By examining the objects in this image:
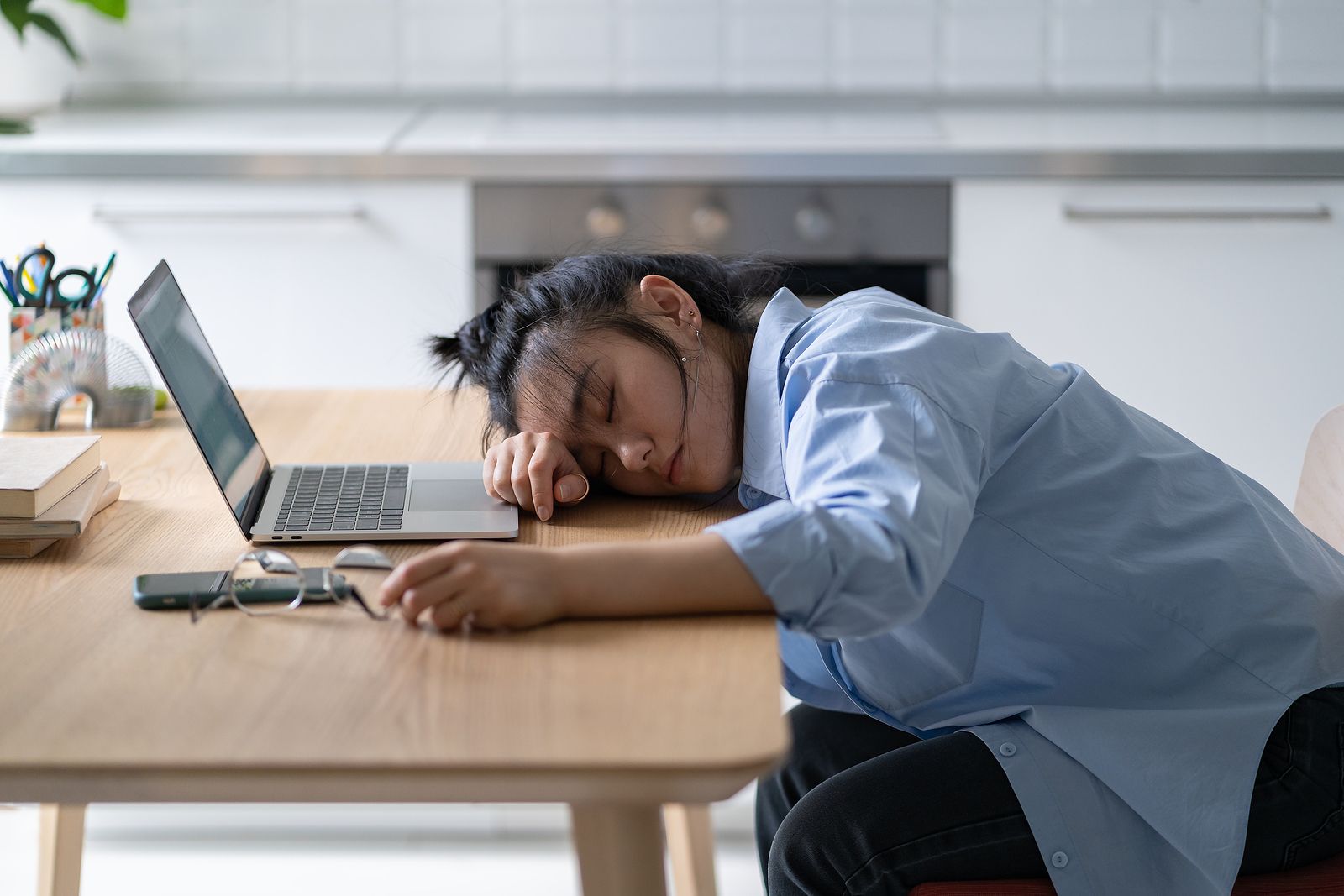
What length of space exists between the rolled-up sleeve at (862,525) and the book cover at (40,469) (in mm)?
516

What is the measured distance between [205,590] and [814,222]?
1.63 m

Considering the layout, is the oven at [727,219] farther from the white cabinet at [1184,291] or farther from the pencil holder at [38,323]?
the pencil holder at [38,323]

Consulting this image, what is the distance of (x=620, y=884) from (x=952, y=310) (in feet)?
5.85

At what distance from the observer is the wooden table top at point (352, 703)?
0.65 metres

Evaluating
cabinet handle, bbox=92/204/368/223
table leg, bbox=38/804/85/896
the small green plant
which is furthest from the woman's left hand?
cabinet handle, bbox=92/204/368/223

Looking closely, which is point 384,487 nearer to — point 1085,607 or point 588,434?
point 588,434

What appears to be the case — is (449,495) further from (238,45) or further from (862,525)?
(238,45)

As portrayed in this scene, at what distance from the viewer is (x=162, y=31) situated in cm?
294

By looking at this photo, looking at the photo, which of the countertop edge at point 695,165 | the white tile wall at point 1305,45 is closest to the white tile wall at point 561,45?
the countertop edge at point 695,165

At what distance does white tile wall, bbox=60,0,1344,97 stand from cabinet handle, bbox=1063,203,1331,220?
68 centimetres

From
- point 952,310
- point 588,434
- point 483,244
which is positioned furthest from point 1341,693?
point 483,244

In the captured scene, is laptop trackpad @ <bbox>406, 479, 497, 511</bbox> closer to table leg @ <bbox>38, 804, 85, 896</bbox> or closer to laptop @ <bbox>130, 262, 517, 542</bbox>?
laptop @ <bbox>130, 262, 517, 542</bbox>

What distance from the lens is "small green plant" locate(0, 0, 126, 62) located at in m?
1.61

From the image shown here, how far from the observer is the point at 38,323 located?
4.67 ft
